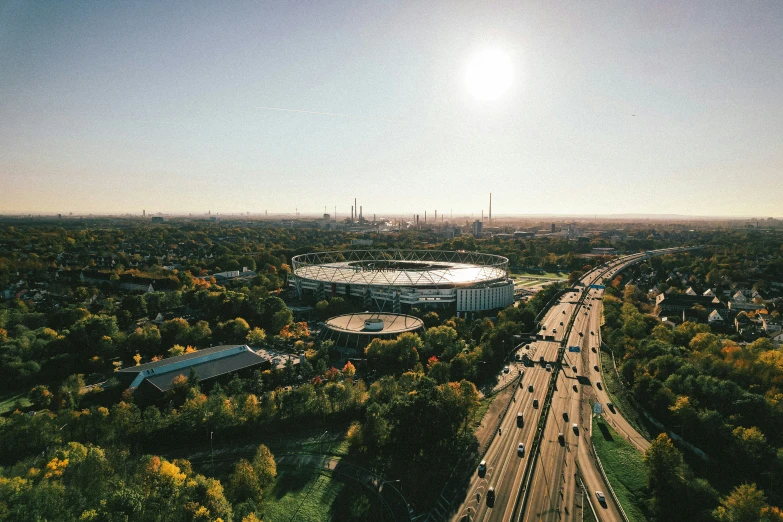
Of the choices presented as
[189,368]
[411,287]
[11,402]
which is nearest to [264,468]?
[189,368]

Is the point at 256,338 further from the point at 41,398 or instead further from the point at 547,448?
the point at 547,448

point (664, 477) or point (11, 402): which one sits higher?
point (664, 477)

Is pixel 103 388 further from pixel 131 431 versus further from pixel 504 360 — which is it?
pixel 504 360

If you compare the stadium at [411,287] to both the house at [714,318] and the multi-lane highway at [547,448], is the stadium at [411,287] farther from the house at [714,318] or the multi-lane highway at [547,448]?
the house at [714,318]

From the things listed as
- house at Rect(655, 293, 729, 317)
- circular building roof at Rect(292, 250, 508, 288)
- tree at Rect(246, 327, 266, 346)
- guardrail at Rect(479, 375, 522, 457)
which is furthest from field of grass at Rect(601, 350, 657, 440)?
tree at Rect(246, 327, 266, 346)

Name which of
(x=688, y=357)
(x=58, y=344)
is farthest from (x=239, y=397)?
(x=688, y=357)
